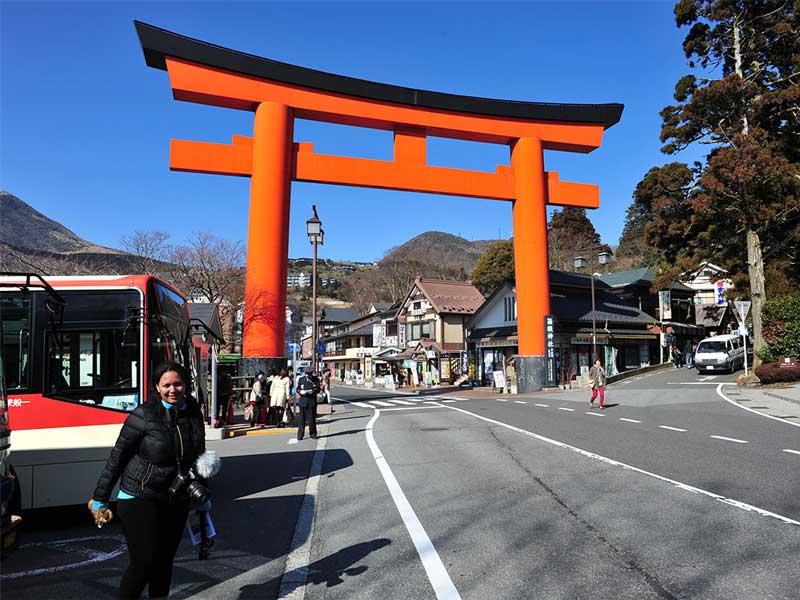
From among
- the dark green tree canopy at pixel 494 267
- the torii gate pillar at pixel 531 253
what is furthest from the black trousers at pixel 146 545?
the dark green tree canopy at pixel 494 267

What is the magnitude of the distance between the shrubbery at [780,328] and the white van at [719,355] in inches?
260

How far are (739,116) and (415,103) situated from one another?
1526 centimetres

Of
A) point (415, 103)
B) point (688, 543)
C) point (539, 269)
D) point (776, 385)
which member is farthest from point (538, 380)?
point (688, 543)

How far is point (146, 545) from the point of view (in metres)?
3.44

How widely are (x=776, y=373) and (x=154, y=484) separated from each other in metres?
24.3

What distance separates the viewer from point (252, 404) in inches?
646

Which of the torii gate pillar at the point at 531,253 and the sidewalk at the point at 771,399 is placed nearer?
the sidewalk at the point at 771,399

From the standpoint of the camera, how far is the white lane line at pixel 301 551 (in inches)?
168

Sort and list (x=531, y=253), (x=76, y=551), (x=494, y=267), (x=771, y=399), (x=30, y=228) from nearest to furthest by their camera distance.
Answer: (x=76, y=551), (x=771, y=399), (x=531, y=253), (x=494, y=267), (x=30, y=228)

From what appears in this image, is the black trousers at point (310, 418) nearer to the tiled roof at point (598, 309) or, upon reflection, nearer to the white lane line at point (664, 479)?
the white lane line at point (664, 479)

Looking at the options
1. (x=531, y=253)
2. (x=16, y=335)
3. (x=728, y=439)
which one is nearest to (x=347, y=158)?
(x=531, y=253)

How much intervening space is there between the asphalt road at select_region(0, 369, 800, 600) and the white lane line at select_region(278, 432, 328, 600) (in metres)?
0.02

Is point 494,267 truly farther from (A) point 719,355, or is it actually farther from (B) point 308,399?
(B) point 308,399

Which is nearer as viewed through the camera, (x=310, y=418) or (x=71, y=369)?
(x=71, y=369)
